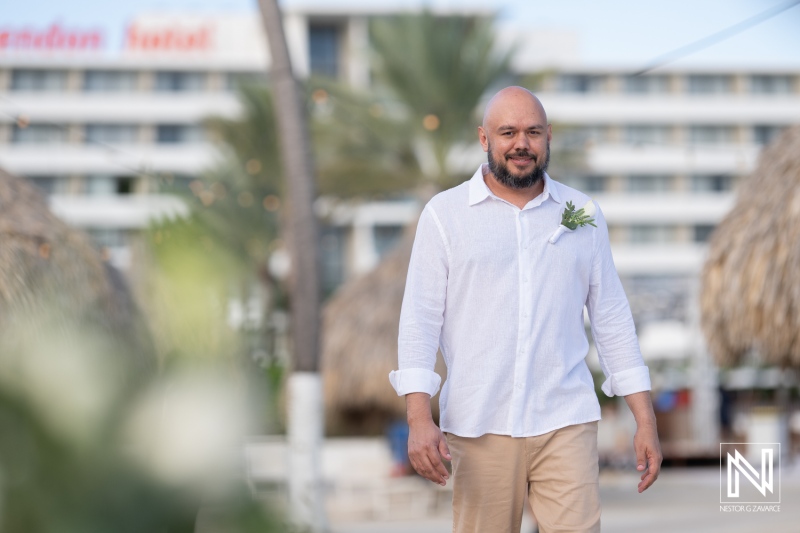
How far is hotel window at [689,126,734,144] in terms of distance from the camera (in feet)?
226

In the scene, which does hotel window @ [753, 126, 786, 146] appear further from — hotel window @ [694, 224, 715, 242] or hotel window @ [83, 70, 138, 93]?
hotel window @ [83, 70, 138, 93]

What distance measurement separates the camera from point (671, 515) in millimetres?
12727

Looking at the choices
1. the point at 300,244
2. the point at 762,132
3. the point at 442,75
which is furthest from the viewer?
the point at 762,132

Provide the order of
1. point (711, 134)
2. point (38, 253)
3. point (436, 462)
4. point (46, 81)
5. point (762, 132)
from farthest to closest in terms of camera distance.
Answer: point (762, 132) < point (711, 134) < point (46, 81) < point (38, 253) < point (436, 462)

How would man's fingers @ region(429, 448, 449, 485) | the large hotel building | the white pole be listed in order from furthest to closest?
the large hotel building, the white pole, man's fingers @ region(429, 448, 449, 485)

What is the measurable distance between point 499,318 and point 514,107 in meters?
0.47

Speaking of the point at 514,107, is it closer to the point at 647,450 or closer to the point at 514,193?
the point at 514,193

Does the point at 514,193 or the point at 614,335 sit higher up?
the point at 514,193

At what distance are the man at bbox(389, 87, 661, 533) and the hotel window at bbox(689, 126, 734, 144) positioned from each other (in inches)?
2686

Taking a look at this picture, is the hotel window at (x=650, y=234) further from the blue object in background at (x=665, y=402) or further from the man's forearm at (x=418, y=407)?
the man's forearm at (x=418, y=407)

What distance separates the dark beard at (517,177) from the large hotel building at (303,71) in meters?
60.5

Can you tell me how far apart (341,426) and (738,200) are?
11.7m

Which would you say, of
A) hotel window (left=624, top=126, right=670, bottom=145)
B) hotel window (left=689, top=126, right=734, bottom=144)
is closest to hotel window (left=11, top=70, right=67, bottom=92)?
hotel window (left=624, top=126, right=670, bottom=145)

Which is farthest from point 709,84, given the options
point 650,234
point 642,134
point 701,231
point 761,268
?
point 761,268
